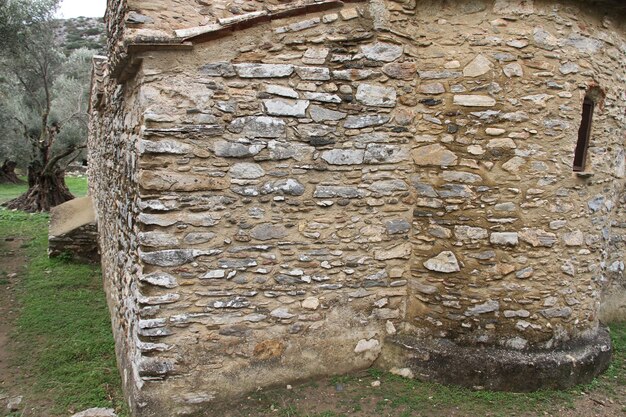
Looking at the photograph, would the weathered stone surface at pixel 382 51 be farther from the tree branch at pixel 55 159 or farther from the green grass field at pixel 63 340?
the tree branch at pixel 55 159

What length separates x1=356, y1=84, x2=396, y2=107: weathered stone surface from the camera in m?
4.15

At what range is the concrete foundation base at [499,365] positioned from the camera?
4.23 meters

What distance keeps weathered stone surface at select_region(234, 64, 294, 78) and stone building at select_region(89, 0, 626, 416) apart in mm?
12

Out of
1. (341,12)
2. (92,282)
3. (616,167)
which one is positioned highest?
→ (341,12)

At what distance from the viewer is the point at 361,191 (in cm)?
426

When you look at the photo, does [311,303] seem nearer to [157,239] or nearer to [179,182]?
[157,239]

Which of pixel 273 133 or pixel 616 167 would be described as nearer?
pixel 273 133

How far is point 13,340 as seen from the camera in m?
5.77

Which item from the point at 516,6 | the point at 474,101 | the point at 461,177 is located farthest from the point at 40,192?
the point at 516,6

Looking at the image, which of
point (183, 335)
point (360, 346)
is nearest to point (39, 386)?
point (183, 335)

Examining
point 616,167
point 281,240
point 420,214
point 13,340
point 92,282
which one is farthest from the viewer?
point 92,282

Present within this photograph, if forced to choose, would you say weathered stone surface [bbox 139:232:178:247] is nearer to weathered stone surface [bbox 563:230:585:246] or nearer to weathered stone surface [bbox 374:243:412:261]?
weathered stone surface [bbox 374:243:412:261]

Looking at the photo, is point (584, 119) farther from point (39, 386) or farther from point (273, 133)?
point (39, 386)

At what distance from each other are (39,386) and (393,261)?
3.85 metres
